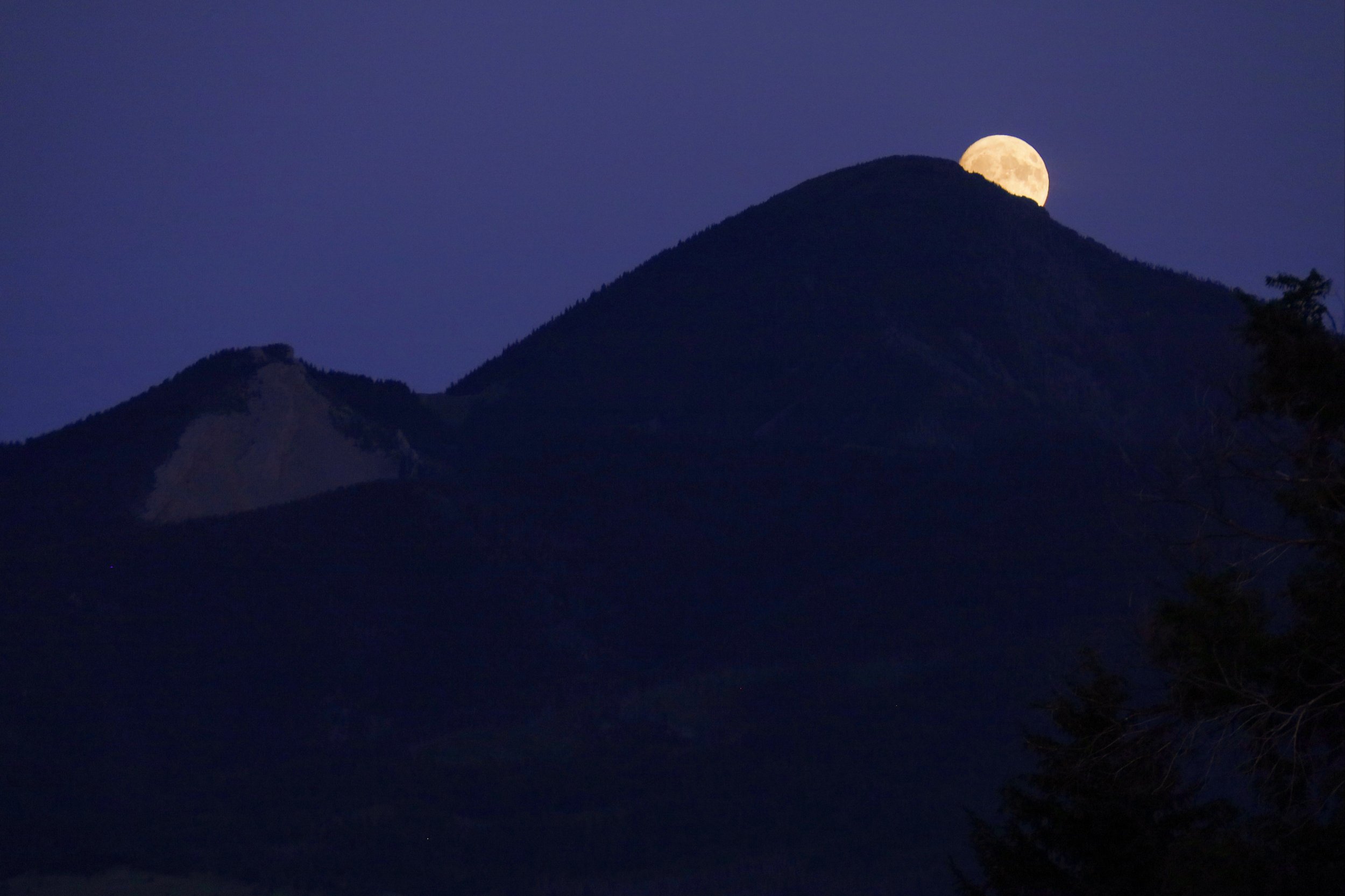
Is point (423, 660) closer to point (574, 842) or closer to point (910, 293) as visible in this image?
point (574, 842)

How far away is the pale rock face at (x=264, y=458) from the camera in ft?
212

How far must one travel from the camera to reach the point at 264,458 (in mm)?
67125

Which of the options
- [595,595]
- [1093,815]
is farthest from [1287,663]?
[595,595]

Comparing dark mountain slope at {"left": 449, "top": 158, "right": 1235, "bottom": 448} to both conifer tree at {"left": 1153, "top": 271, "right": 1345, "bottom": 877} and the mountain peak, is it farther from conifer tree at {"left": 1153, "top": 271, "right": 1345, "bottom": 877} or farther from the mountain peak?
conifer tree at {"left": 1153, "top": 271, "right": 1345, "bottom": 877}

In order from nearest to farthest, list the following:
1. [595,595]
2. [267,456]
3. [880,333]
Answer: [595,595] → [267,456] → [880,333]

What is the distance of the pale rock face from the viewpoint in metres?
64.7

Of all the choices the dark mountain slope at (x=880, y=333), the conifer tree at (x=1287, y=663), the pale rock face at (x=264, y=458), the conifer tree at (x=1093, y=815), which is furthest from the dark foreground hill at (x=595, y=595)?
the conifer tree at (x=1287, y=663)

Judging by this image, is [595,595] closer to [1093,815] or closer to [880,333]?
[880,333]

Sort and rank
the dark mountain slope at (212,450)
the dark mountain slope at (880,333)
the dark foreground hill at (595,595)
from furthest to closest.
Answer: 1. the dark mountain slope at (880,333)
2. the dark mountain slope at (212,450)
3. the dark foreground hill at (595,595)

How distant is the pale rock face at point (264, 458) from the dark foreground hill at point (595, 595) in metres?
0.18

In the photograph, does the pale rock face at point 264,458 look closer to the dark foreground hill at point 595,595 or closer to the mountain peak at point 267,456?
the mountain peak at point 267,456

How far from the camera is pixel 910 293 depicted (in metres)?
93.0

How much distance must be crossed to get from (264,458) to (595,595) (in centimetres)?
1806

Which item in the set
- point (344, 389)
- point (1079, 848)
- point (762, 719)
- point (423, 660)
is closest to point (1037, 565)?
point (762, 719)
